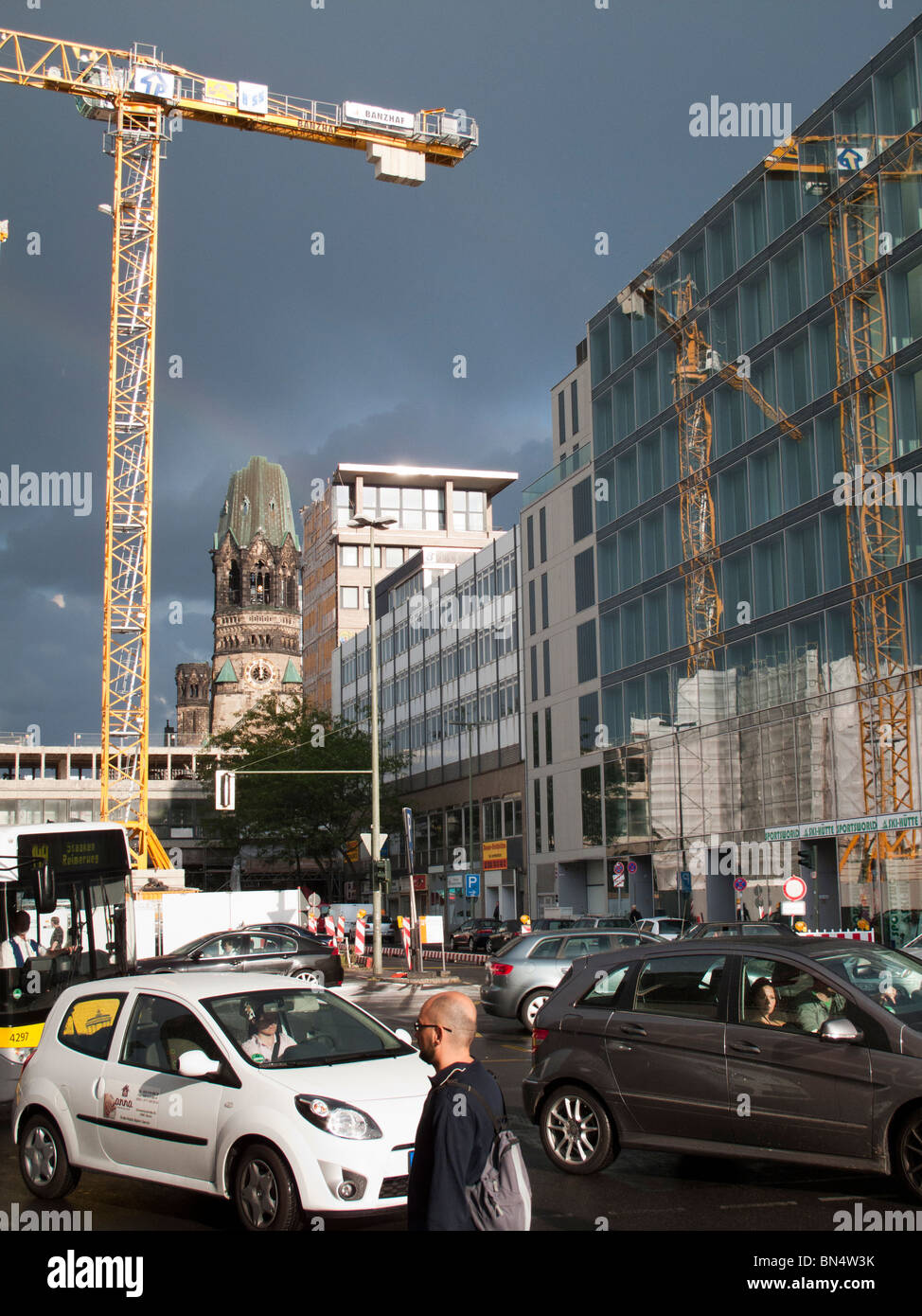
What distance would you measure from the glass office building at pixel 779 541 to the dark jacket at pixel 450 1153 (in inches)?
1295

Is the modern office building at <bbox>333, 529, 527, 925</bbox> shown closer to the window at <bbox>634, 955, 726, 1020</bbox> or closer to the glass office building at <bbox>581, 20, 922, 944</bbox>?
the glass office building at <bbox>581, 20, 922, 944</bbox>

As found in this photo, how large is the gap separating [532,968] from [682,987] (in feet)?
35.0

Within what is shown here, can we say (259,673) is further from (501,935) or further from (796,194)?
(796,194)

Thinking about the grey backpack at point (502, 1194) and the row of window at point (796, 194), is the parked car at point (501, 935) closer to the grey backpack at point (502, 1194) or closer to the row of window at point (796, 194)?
the row of window at point (796, 194)

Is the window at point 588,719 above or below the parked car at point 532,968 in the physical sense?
above

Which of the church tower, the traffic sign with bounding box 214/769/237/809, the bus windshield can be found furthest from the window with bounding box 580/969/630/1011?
the church tower

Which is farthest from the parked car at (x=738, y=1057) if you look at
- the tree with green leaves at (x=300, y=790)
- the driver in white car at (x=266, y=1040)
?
the tree with green leaves at (x=300, y=790)

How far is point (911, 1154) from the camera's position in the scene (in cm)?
783

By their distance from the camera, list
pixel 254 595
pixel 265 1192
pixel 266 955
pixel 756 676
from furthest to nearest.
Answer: pixel 254 595 < pixel 756 676 < pixel 266 955 < pixel 265 1192

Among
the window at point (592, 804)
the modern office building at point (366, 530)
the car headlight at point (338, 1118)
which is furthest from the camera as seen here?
the modern office building at point (366, 530)

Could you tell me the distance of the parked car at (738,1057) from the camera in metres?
8.05

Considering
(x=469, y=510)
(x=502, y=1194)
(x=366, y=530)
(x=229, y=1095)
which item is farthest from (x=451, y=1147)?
(x=469, y=510)

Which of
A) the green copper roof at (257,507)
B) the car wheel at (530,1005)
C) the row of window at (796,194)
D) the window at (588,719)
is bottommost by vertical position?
the car wheel at (530,1005)
